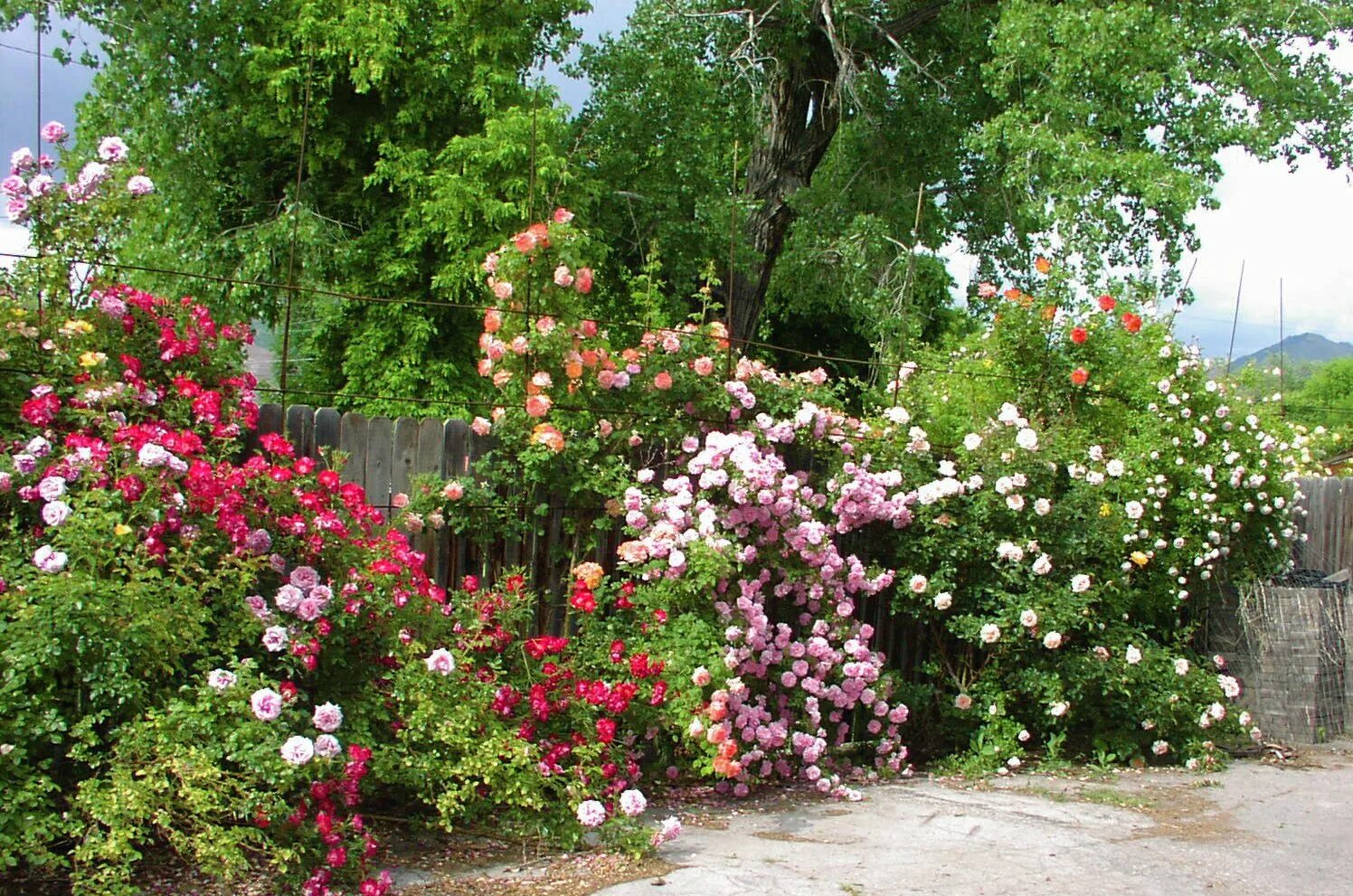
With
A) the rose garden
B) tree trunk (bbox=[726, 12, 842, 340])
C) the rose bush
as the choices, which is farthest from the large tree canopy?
the rose garden

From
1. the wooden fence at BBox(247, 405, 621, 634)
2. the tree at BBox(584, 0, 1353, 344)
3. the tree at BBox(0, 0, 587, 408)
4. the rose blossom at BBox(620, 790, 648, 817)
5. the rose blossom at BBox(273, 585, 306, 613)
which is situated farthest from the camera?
the tree at BBox(0, 0, 587, 408)

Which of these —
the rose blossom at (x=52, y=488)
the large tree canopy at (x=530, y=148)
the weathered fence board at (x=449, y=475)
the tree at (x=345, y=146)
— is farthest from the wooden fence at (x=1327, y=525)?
the tree at (x=345, y=146)

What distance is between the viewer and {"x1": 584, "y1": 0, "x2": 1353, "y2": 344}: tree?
13.6 meters

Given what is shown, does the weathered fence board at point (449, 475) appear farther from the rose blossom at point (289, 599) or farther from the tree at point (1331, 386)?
the tree at point (1331, 386)

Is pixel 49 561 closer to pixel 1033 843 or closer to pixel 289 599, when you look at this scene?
pixel 289 599

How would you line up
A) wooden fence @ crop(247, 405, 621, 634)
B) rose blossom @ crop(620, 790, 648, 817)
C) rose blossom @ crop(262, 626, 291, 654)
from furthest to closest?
1. wooden fence @ crop(247, 405, 621, 634)
2. rose blossom @ crop(620, 790, 648, 817)
3. rose blossom @ crop(262, 626, 291, 654)

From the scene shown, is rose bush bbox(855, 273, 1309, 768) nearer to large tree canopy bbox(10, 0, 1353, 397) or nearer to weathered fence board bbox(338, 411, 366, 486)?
weathered fence board bbox(338, 411, 366, 486)

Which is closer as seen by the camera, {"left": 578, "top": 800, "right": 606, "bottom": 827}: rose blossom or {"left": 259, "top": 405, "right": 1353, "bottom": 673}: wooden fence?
{"left": 578, "top": 800, "right": 606, "bottom": 827}: rose blossom

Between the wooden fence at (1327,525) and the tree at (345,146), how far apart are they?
32.6 ft

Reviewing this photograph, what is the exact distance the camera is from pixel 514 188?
16.8 m

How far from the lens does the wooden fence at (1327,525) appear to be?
403 inches

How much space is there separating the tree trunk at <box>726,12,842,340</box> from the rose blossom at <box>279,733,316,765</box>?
555 inches

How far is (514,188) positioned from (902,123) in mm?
5872

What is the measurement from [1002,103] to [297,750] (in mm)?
15361
